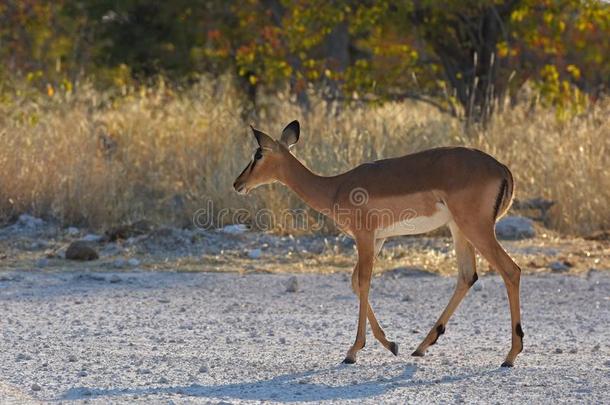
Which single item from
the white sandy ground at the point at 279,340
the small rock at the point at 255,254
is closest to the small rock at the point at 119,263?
the white sandy ground at the point at 279,340

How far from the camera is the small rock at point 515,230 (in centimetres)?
1337

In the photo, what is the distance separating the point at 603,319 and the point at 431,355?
Answer: 6.84 feet

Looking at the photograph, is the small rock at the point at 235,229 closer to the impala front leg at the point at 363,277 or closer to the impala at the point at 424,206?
the impala at the point at 424,206

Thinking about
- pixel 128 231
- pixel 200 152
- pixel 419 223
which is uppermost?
pixel 200 152

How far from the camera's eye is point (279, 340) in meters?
8.51

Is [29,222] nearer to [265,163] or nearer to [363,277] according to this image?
[265,163]

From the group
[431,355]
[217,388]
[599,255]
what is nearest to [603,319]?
[431,355]

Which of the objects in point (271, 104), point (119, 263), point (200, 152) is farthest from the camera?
point (271, 104)

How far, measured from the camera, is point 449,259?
477 inches

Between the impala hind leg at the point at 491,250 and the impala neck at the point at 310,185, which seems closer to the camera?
the impala hind leg at the point at 491,250

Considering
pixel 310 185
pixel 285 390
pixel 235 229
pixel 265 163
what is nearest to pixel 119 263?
pixel 235 229

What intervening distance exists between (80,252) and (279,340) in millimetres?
3978

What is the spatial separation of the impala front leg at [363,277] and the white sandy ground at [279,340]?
0.66 feet

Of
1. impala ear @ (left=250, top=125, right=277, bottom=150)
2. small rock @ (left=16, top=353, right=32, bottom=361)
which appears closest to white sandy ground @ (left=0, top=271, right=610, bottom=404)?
small rock @ (left=16, top=353, right=32, bottom=361)
